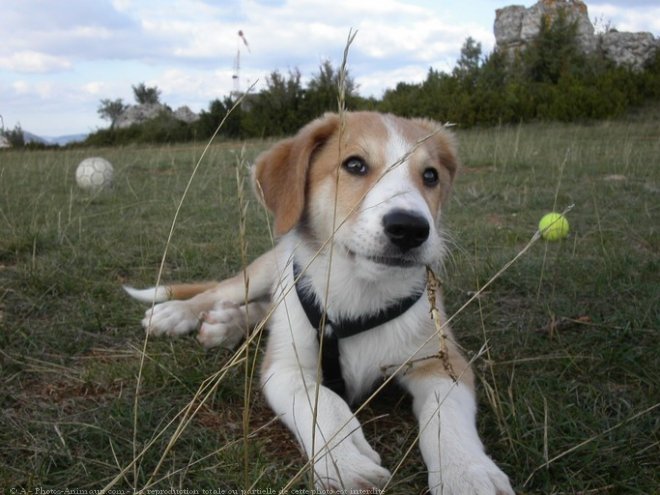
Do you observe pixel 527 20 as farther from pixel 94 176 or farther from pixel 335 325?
pixel 335 325

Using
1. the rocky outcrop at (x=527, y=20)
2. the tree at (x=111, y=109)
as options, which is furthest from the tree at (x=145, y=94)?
the rocky outcrop at (x=527, y=20)

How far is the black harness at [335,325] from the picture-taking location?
2.24 meters

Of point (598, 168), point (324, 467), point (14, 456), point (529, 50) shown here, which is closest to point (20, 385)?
point (14, 456)

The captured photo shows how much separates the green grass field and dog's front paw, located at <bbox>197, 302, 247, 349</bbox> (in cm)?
6

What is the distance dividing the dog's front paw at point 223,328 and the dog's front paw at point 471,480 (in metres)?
1.29

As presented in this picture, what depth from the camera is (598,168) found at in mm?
7750

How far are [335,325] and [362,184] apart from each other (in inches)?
22.3

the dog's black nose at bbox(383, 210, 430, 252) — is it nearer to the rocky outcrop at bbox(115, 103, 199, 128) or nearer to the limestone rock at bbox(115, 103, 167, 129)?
the rocky outcrop at bbox(115, 103, 199, 128)

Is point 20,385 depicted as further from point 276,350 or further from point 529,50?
point 529,50

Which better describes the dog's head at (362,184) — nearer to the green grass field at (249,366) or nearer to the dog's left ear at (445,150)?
the dog's left ear at (445,150)

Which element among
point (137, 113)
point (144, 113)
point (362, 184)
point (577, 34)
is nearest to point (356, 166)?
point (362, 184)

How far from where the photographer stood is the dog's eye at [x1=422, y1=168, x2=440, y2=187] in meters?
2.57

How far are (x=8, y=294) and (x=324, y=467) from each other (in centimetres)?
228

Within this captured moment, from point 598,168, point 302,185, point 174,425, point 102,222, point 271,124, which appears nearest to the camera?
point 174,425
